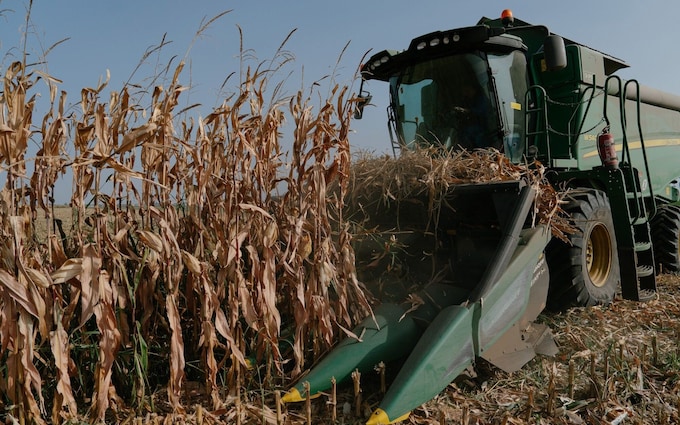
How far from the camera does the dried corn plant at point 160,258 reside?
1.98m

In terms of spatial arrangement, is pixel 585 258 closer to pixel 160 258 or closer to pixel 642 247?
pixel 642 247

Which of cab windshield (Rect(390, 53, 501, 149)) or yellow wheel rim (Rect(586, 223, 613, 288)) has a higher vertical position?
cab windshield (Rect(390, 53, 501, 149))

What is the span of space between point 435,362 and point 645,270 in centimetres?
271

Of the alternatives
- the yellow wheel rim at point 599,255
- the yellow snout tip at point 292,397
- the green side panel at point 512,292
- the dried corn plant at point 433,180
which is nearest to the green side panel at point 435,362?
the green side panel at point 512,292

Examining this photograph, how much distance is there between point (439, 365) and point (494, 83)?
274 centimetres

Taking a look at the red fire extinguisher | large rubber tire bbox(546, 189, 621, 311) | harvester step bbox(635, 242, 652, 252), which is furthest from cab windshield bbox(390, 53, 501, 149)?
harvester step bbox(635, 242, 652, 252)

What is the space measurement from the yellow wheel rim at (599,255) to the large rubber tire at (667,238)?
6.29 feet

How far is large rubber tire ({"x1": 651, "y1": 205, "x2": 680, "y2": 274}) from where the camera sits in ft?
17.3

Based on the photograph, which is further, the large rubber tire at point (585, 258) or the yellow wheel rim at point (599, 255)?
the yellow wheel rim at point (599, 255)

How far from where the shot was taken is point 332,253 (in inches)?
98.7

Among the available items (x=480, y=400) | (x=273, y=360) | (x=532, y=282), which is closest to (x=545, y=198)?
(x=532, y=282)

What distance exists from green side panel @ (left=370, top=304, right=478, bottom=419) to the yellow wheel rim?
2.02 m

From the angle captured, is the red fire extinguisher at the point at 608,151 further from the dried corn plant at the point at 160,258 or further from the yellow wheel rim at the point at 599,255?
the dried corn plant at the point at 160,258

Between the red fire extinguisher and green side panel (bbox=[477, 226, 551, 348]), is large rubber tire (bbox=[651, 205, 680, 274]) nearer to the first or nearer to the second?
the red fire extinguisher
